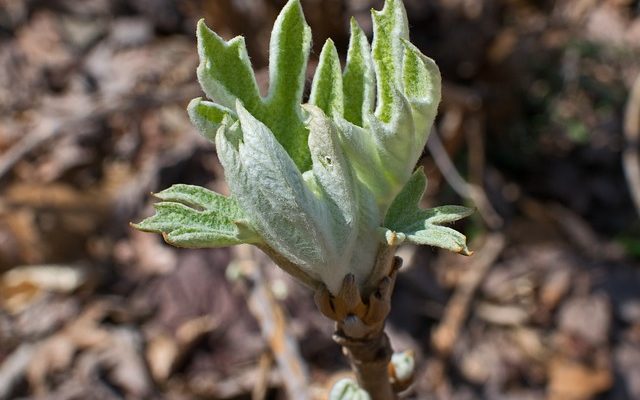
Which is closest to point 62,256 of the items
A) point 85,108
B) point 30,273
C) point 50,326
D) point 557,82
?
point 30,273

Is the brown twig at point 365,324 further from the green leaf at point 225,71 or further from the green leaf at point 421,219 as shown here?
the green leaf at point 225,71

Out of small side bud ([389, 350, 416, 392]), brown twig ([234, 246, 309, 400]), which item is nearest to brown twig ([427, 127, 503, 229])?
brown twig ([234, 246, 309, 400])

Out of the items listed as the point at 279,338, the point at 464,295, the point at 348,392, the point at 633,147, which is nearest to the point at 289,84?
the point at 348,392

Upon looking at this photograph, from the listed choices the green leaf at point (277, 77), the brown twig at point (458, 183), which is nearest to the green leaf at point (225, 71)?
the green leaf at point (277, 77)

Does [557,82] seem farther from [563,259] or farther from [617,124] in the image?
[563,259]

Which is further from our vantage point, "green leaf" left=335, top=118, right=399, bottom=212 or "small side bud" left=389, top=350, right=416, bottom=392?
"small side bud" left=389, top=350, right=416, bottom=392

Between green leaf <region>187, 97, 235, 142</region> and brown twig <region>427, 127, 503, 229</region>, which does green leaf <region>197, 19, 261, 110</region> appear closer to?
green leaf <region>187, 97, 235, 142</region>
